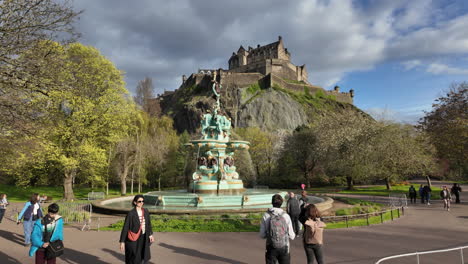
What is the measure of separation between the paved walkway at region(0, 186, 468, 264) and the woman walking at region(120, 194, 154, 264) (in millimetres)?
1735

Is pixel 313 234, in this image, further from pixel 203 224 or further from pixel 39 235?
pixel 203 224

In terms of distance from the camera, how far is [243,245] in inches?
318

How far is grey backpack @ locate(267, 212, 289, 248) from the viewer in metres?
4.76

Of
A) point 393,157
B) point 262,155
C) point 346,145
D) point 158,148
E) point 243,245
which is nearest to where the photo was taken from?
point 243,245

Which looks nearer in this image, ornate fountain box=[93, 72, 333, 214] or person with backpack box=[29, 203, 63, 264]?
person with backpack box=[29, 203, 63, 264]

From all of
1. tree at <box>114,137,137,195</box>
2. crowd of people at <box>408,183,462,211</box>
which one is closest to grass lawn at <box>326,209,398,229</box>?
crowd of people at <box>408,183,462,211</box>

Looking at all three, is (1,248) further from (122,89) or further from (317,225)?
(122,89)

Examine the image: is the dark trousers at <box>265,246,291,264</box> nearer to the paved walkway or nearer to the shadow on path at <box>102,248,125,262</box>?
the paved walkway

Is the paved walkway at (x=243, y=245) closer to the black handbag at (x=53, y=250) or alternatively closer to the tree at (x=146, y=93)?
the black handbag at (x=53, y=250)

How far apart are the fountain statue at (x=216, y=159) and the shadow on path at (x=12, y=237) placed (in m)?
9.86

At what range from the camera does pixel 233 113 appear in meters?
75.4

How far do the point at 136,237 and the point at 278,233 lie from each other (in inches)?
96.4

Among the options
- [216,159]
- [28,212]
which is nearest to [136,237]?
[28,212]

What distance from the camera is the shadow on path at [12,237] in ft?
29.8
